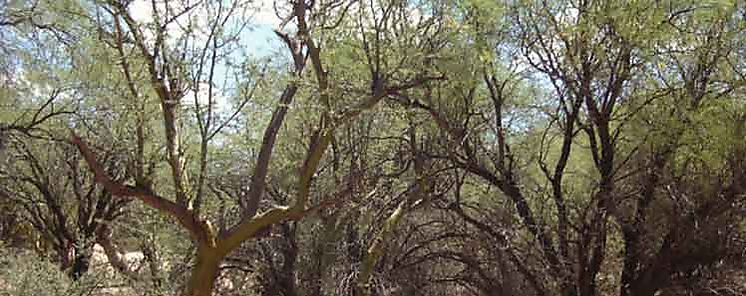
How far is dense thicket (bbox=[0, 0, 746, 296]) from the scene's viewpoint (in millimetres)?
7230

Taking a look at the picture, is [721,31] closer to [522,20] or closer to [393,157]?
[522,20]

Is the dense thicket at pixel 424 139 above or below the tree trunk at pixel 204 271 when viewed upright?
above

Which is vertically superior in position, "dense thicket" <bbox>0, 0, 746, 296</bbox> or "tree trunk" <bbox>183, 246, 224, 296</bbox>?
"dense thicket" <bbox>0, 0, 746, 296</bbox>

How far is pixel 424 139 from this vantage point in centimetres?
914

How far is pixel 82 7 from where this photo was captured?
24.0 ft

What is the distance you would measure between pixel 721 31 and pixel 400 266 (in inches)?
172

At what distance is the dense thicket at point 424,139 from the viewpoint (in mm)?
7230

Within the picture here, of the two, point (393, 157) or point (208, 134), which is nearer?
point (208, 134)

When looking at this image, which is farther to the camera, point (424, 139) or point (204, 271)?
point (424, 139)

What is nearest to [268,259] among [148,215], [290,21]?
[148,215]

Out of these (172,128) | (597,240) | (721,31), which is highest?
(721,31)

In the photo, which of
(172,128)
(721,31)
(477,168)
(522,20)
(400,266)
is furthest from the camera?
(400,266)

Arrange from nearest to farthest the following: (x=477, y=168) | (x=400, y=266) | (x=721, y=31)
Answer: (x=721, y=31) < (x=477, y=168) < (x=400, y=266)

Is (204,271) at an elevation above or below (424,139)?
below
